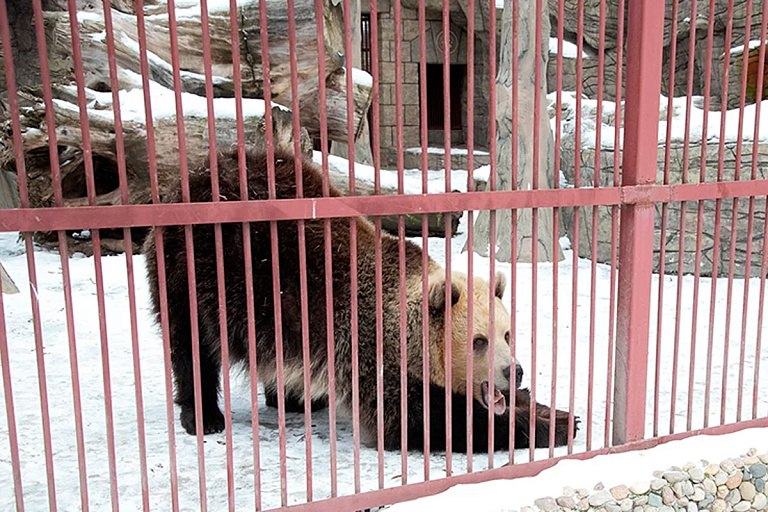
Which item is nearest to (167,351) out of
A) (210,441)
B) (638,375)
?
(210,441)

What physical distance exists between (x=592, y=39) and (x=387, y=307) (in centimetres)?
1252

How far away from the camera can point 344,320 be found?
335 centimetres

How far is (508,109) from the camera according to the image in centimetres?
809

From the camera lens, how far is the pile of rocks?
2.88m

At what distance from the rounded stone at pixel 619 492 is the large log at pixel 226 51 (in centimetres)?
412

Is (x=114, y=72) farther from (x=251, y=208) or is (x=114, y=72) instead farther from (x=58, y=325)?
(x=58, y=325)

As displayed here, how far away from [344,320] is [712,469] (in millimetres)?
1798

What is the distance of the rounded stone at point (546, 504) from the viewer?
9.16 ft

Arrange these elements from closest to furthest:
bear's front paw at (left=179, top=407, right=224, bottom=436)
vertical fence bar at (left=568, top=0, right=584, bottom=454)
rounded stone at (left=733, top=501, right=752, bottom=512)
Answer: vertical fence bar at (left=568, top=0, right=584, bottom=454) → rounded stone at (left=733, top=501, right=752, bottom=512) → bear's front paw at (left=179, top=407, right=224, bottom=436)

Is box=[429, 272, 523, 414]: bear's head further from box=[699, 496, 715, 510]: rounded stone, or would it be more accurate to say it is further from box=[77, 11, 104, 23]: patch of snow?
box=[77, 11, 104, 23]: patch of snow

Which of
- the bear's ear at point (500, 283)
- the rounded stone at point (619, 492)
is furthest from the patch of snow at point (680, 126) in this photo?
the rounded stone at point (619, 492)

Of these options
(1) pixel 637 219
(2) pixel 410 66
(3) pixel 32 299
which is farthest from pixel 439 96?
(3) pixel 32 299

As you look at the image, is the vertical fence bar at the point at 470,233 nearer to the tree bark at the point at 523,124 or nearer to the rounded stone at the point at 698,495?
the rounded stone at the point at 698,495

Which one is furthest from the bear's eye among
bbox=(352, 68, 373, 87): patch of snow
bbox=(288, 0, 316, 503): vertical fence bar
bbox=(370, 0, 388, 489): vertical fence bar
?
bbox=(352, 68, 373, 87): patch of snow
